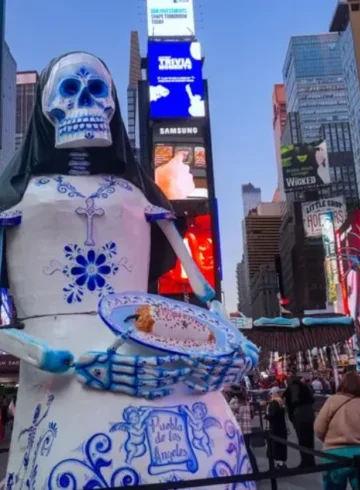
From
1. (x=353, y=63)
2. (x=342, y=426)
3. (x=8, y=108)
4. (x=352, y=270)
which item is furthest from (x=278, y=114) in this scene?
(x=342, y=426)

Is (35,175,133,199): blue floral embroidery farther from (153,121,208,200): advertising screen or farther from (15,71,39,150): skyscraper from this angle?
(15,71,39,150): skyscraper

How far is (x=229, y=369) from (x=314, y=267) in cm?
7337

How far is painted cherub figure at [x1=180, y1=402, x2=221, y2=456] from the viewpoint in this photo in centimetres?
282

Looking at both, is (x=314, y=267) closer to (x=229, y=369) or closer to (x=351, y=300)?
(x=351, y=300)

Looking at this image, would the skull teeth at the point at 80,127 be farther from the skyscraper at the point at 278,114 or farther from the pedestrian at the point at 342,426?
the skyscraper at the point at 278,114

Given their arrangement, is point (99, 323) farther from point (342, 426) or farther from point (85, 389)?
point (342, 426)

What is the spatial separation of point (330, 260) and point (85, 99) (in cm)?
3624

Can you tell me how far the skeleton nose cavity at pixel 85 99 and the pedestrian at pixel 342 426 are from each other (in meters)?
2.49

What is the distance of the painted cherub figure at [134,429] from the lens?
8.92 feet

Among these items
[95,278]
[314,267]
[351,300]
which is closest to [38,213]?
[95,278]

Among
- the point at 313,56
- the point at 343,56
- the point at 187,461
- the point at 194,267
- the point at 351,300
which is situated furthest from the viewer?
the point at 313,56

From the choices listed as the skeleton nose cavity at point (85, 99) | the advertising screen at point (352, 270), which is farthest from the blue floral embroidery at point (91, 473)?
the advertising screen at point (352, 270)

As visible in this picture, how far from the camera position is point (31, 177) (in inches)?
139

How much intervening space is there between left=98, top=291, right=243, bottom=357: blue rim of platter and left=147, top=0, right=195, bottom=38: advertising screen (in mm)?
34060
